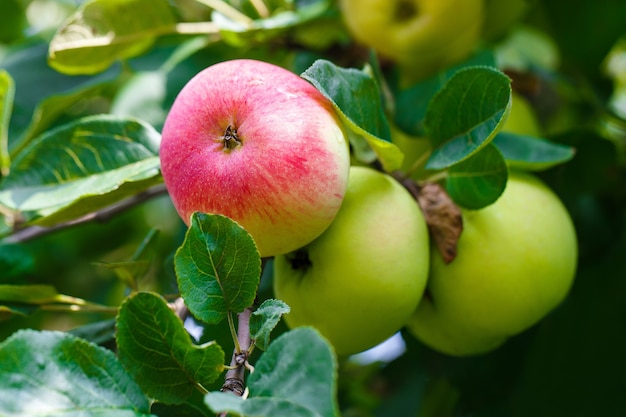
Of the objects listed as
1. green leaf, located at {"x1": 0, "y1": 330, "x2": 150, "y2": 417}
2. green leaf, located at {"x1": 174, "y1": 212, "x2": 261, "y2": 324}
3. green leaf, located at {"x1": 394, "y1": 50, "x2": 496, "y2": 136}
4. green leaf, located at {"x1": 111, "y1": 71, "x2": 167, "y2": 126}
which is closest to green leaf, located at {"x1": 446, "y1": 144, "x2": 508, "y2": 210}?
green leaf, located at {"x1": 394, "y1": 50, "x2": 496, "y2": 136}

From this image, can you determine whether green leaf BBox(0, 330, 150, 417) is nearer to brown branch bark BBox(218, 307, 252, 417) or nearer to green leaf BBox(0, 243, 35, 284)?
Result: brown branch bark BBox(218, 307, 252, 417)

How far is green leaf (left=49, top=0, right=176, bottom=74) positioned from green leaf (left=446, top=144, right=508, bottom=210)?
1.53ft

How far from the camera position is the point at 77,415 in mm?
482

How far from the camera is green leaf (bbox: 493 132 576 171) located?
31.0 inches

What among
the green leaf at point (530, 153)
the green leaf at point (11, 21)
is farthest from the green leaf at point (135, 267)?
the green leaf at point (11, 21)

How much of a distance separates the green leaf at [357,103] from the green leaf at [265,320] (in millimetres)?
163

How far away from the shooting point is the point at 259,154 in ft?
1.91

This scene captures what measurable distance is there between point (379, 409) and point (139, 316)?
91cm

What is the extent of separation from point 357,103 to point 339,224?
11 cm

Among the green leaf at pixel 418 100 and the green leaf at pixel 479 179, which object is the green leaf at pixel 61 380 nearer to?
the green leaf at pixel 479 179

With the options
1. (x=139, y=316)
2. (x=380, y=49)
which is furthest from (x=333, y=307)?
(x=380, y=49)

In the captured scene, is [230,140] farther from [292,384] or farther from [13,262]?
[13,262]

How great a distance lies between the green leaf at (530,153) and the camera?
2.59 feet

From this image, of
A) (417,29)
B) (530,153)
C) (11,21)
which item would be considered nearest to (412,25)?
(417,29)
